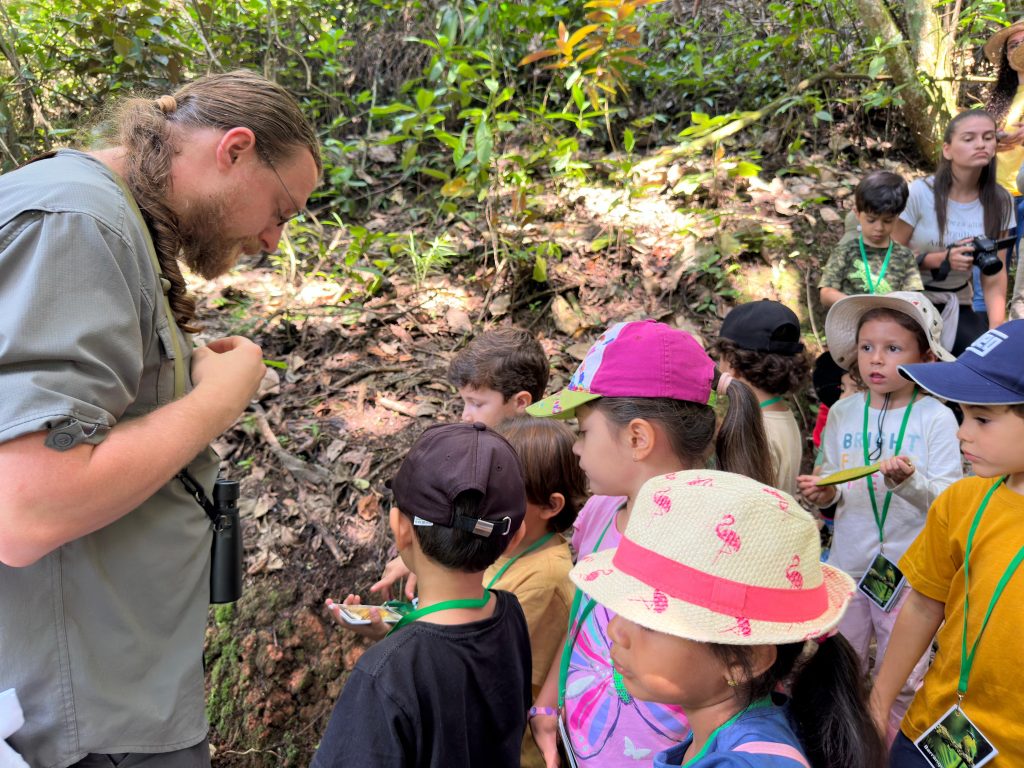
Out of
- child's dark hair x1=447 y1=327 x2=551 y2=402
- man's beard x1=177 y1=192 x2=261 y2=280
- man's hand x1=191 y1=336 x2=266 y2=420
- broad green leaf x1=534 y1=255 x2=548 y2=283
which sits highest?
man's beard x1=177 y1=192 x2=261 y2=280

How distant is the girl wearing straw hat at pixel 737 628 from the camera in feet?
4.20

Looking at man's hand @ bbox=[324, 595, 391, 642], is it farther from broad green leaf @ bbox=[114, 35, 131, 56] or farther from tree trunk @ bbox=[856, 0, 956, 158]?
tree trunk @ bbox=[856, 0, 956, 158]

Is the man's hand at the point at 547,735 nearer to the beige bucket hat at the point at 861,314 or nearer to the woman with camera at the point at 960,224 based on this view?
the beige bucket hat at the point at 861,314

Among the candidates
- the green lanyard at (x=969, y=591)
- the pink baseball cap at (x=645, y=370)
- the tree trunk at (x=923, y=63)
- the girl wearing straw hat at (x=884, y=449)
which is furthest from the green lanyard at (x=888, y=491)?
the tree trunk at (x=923, y=63)

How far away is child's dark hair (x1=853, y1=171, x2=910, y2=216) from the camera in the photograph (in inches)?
156

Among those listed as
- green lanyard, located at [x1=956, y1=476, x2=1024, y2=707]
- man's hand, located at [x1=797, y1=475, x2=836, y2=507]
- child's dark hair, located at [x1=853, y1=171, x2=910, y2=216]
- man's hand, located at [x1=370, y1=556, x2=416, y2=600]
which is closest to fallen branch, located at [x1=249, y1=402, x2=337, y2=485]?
man's hand, located at [x1=370, y1=556, x2=416, y2=600]

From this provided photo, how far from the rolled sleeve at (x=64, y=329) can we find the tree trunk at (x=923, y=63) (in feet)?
22.8

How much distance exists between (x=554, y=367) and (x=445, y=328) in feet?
2.95

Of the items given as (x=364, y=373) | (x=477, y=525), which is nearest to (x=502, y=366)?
(x=477, y=525)

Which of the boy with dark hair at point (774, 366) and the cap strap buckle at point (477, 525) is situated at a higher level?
the cap strap buckle at point (477, 525)

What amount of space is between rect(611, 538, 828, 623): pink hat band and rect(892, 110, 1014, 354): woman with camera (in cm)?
356

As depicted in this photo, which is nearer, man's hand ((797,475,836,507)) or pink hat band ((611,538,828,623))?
pink hat band ((611,538,828,623))

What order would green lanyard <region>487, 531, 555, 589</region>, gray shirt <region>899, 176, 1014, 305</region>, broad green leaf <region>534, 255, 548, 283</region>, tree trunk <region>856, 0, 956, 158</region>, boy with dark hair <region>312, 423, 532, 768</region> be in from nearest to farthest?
boy with dark hair <region>312, 423, 532, 768</region> → green lanyard <region>487, 531, 555, 589</region> → gray shirt <region>899, 176, 1014, 305</region> → broad green leaf <region>534, 255, 548, 283</region> → tree trunk <region>856, 0, 956, 158</region>

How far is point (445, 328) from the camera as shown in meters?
5.03
